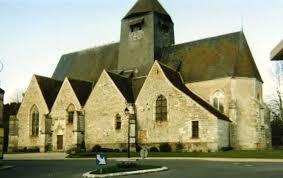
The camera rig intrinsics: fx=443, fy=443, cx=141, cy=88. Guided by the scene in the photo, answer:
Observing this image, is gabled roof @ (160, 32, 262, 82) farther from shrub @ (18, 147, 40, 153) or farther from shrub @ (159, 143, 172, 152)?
shrub @ (18, 147, 40, 153)

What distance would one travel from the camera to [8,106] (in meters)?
63.4

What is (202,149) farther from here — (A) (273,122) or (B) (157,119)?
(A) (273,122)

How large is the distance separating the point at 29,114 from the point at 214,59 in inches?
857

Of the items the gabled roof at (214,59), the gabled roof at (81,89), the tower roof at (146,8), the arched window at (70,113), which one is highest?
the tower roof at (146,8)

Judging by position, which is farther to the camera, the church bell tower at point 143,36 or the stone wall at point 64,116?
the church bell tower at point 143,36

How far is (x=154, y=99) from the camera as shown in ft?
136

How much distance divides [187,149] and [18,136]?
22.0 meters

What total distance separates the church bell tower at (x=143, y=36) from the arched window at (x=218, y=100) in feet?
27.5

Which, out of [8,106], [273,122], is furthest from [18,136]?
[273,122]

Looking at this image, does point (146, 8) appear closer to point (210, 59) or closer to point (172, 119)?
point (210, 59)

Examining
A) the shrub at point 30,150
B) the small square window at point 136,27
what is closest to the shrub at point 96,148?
the shrub at point 30,150

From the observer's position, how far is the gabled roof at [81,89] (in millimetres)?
47094

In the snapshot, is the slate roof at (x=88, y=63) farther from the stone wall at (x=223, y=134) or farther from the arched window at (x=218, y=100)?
the stone wall at (x=223, y=134)

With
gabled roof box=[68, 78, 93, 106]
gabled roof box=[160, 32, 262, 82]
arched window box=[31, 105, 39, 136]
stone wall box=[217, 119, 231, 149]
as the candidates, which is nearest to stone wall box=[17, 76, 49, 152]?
arched window box=[31, 105, 39, 136]
